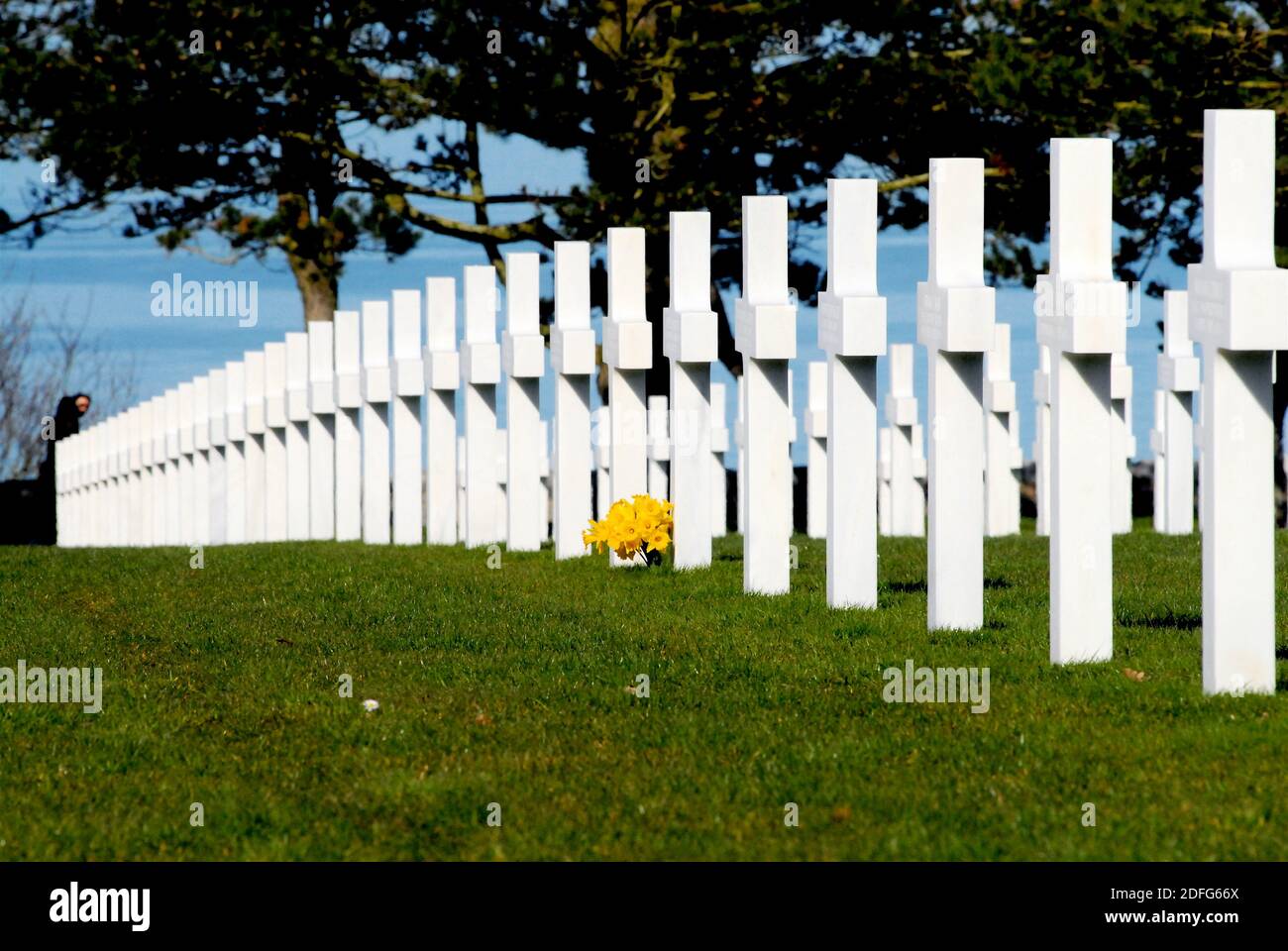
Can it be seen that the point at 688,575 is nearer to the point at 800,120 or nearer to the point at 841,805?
the point at 841,805

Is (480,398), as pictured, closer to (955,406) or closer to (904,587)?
(904,587)

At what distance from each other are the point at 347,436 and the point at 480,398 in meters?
3.56

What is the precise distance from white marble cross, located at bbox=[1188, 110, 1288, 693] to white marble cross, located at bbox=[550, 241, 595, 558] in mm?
5979

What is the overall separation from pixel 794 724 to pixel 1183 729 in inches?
53.2

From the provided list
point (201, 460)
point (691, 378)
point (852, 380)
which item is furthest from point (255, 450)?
point (852, 380)

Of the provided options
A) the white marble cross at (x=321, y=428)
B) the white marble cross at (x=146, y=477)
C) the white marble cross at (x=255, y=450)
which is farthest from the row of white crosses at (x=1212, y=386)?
the white marble cross at (x=146, y=477)

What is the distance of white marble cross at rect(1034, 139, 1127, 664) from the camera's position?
7.40m

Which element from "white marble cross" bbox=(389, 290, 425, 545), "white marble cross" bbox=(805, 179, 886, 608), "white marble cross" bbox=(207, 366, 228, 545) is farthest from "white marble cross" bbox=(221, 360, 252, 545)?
"white marble cross" bbox=(805, 179, 886, 608)

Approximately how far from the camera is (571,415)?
40.5ft

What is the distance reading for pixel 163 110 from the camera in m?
21.4

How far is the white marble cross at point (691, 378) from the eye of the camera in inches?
428

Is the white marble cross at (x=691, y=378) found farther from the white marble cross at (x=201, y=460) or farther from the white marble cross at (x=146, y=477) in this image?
the white marble cross at (x=146, y=477)

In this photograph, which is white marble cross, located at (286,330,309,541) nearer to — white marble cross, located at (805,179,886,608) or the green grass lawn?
the green grass lawn

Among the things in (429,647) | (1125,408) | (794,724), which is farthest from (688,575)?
(1125,408)
